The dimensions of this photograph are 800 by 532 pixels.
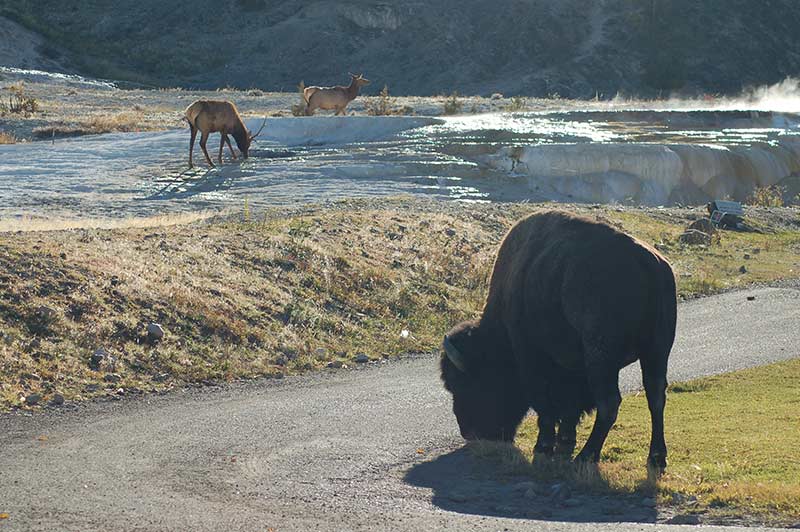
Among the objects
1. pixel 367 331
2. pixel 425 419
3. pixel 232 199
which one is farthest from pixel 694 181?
pixel 425 419

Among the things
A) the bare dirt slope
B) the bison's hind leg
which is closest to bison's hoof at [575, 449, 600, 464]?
the bison's hind leg

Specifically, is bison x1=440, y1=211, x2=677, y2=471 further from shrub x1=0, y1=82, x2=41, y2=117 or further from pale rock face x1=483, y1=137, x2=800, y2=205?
shrub x1=0, y1=82, x2=41, y2=117

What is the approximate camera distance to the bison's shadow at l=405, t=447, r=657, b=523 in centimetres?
827

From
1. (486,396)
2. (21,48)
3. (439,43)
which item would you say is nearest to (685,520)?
(486,396)

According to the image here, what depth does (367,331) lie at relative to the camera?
1656cm

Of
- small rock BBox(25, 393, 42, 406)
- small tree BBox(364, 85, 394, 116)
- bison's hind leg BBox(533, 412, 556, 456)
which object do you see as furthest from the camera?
small tree BBox(364, 85, 394, 116)

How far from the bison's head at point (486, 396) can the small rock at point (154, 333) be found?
5.08 m

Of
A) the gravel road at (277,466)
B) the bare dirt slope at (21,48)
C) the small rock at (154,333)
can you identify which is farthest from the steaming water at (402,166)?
the bare dirt slope at (21,48)

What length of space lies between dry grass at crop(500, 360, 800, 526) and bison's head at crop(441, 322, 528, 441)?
0.28 m

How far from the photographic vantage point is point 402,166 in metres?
31.1

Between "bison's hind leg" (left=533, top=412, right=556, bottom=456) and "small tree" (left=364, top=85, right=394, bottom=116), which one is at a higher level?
"small tree" (left=364, top=85, right=394, bottom=116)

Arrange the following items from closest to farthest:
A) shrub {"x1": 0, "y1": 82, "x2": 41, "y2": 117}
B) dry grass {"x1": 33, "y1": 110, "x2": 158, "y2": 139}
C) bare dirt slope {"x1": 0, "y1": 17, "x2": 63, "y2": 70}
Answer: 1. dry grass {"x1": 33, "y1": 110, "x2": 158, "y2": 139}
2. shrub {"x1": 0, "y1": 82, "x2": 41, "y2": 117}
3. bare dirt slope {"x1": 0, "y1": 17, "x2": 63, "y2": 70}

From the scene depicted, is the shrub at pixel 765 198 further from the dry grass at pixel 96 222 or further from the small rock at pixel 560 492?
the small rock at pixel 560 492

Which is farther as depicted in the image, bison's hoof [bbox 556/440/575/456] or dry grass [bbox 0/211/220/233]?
dry grass [bbox 0/211/220/233]
